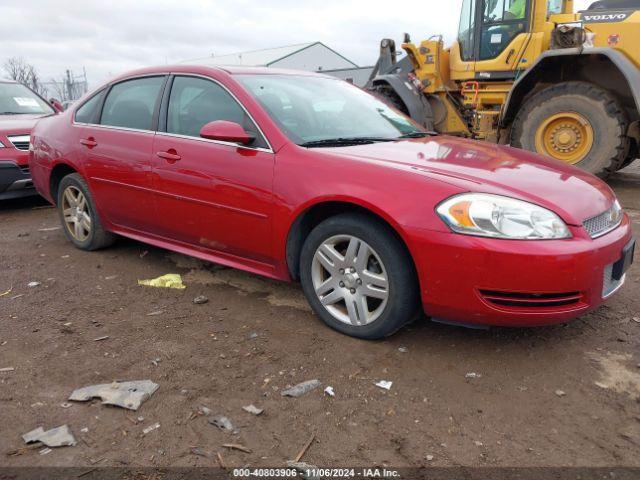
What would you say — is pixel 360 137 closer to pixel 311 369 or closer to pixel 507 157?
pixel 507 157

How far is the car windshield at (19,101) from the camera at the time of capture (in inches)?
295

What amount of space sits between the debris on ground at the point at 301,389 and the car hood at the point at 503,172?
1175mm

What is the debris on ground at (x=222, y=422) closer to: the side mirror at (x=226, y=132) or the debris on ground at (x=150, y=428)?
the debris on ground at (x=150, y=428)

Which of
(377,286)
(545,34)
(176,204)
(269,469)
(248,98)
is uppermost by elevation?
(545,34)

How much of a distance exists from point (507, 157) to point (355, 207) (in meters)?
1.06

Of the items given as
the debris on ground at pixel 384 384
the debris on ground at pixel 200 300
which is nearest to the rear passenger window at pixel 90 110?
the debris on ground at pixel 200 300

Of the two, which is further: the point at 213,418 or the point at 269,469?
the point at 213,418

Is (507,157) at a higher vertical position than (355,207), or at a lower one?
higher

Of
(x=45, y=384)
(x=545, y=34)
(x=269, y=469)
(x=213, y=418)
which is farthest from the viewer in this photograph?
(x=545, y=34)

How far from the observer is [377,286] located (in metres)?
2.84

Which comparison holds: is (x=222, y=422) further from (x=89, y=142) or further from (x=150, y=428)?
(x=89, y=142)

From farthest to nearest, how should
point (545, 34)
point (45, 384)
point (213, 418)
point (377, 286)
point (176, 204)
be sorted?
1. point (545, 34)
2. point (176, 204)
3. point (377, 286)
4. point (45, 384)
5. point (213, 418)

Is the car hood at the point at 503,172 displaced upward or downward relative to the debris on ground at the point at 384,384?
upward

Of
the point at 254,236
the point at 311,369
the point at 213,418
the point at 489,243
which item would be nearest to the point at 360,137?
A: the point at 254,236
